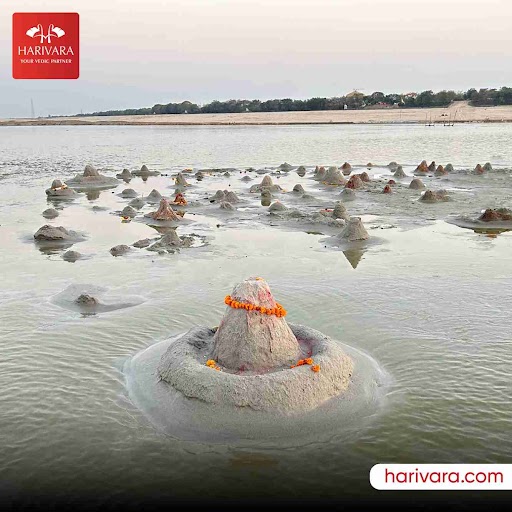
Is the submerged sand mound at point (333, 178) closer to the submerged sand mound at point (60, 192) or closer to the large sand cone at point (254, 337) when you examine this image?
the submerged sand mound at point (60, 192)

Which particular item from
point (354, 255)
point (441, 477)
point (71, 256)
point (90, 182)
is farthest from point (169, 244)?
point (90, 182)

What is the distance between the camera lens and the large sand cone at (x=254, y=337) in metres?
11.2

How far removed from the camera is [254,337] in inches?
442

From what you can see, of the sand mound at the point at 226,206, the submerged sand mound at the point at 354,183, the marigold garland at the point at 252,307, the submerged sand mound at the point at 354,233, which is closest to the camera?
the marigold garland at the point at 252,307

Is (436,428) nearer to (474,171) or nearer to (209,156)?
(474,171)

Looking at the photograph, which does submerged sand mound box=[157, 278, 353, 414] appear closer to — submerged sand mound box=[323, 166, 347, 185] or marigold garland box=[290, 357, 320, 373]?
marigold garland box=[290, 357, 320, 373]

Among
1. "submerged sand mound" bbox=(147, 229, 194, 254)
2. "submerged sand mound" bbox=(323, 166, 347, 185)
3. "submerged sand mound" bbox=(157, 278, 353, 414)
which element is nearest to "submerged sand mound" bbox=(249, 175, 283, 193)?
"submerged sand mound" bbox=(323, 166, 347, 185)

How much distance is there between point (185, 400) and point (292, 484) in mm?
2588

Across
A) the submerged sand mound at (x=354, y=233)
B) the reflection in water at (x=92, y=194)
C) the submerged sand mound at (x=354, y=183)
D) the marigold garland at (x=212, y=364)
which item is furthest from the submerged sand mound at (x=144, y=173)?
the marigold garland at (x=212, y=364)

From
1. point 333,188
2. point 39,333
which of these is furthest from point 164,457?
point 333,188

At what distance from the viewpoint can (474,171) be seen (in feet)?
158

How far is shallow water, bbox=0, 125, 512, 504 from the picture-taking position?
923 cm

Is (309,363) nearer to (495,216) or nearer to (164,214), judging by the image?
(164,214)

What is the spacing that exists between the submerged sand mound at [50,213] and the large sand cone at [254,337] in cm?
2238
